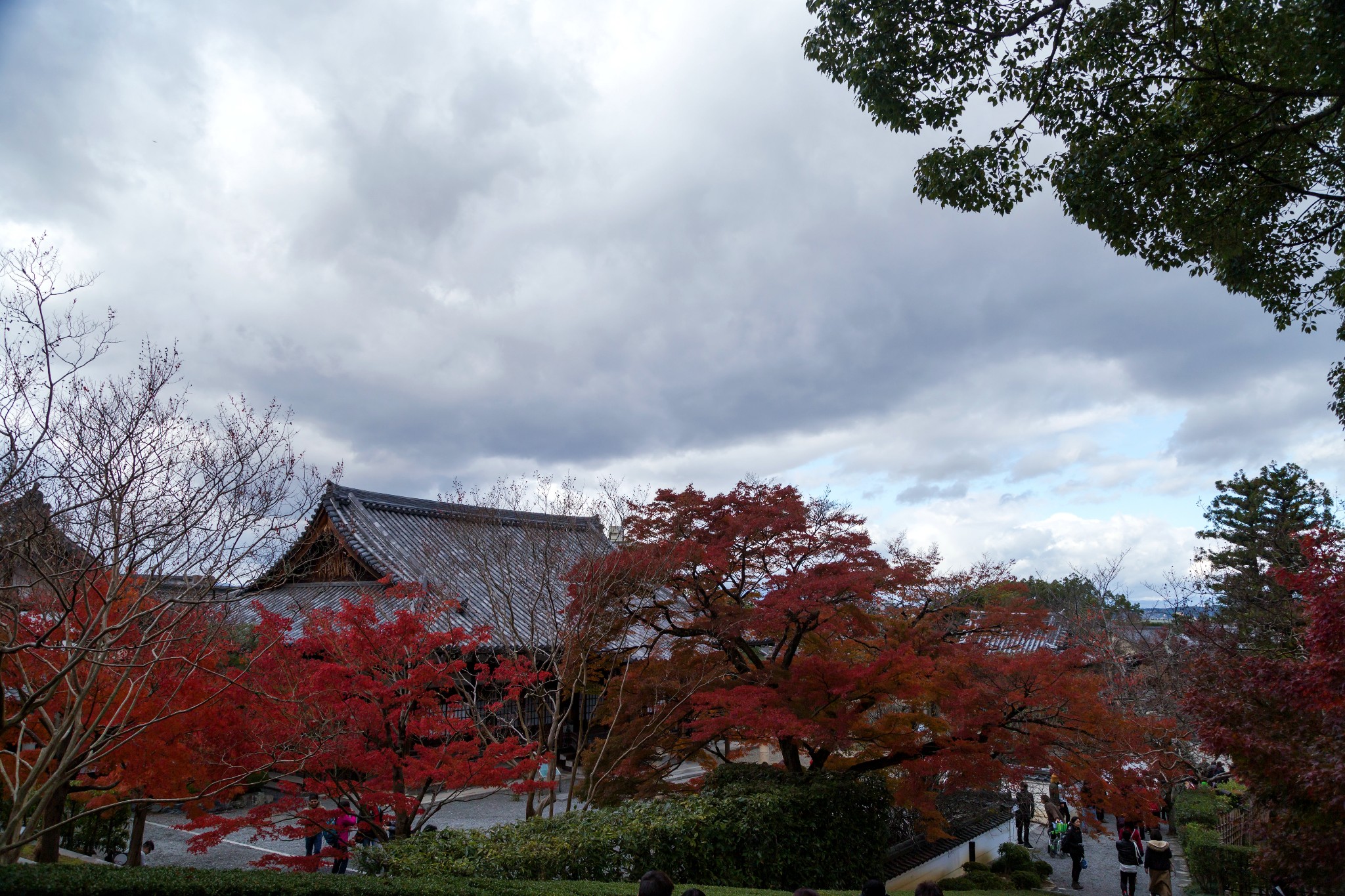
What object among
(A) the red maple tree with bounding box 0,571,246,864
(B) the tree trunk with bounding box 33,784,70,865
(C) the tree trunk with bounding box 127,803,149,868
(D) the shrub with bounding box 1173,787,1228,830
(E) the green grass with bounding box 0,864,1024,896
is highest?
(A) the red maple tree with bounding box 0,571,246,864

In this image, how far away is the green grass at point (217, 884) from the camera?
528cm

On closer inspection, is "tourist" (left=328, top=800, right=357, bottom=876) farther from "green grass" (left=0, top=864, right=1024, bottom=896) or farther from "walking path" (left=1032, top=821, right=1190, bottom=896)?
"walking path" (left=1032, top=821, right=1190, bottom=896)

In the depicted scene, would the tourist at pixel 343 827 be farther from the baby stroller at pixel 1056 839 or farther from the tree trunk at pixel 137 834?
the baby stroller at pixel 1056 839

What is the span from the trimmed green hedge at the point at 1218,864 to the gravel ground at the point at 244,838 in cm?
1336

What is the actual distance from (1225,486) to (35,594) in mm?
39329

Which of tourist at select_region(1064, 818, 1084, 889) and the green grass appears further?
tourist at select_region(1064, 818, 1084, 889)

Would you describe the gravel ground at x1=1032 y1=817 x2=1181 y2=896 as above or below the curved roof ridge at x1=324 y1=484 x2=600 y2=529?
below

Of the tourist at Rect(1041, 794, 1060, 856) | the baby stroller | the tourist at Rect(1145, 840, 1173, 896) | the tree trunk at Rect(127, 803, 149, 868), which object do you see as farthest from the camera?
the tourist at Rect(1041, 794, 1060, 856)

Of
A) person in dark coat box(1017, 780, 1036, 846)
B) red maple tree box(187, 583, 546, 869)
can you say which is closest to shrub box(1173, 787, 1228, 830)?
person in dark coat box(1017, 780, 1036, 846)

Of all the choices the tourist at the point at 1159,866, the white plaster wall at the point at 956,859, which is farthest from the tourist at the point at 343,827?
the tourist at the point at 1159,866

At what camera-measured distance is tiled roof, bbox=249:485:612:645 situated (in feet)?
45.9

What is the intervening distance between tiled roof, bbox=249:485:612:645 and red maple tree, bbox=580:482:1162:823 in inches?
80.9

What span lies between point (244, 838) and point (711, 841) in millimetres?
10790

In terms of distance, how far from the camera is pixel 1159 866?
13.6m
